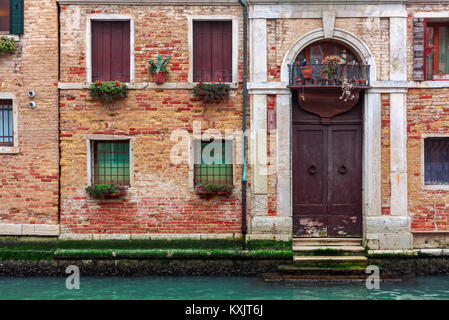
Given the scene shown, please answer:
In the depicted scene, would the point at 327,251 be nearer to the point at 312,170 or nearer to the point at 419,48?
the point at 312,170

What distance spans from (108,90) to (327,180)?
16.1ft

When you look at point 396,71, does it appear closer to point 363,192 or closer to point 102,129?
point 363,192

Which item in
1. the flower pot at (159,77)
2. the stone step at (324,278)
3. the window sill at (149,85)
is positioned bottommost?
the stone step at (324,278)

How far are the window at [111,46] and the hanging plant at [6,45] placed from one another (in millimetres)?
1608

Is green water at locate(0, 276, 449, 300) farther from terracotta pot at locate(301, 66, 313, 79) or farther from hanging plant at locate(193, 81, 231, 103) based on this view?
terracotta pot at locate(301, 66, 313, 79)

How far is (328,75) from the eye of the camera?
1076cm

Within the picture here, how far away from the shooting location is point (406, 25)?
10891mm

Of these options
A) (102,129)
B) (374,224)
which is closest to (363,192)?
(374,224)

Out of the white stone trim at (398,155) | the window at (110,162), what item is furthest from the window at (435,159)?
the window at (110,162)

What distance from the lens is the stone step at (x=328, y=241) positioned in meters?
11.1

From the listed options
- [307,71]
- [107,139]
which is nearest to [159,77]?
[107,139]

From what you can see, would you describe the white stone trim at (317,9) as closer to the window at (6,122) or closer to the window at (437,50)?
the window at (437,50)

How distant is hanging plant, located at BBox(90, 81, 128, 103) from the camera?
35.3 ft

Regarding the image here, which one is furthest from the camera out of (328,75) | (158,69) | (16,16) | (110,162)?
(110,162)
